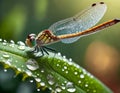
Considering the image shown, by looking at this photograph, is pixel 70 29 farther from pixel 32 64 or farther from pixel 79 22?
pixel 32 64

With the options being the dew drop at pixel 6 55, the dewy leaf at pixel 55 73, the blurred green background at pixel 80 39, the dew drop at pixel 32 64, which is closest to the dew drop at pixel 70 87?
the dewy leaf at pixel 55 73

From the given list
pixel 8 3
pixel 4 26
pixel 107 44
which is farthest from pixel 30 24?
pixel 107 44

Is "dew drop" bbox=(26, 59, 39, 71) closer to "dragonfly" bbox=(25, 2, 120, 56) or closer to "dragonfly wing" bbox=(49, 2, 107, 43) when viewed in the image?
"dragonfly" bbox=(25, 2, 120, 56)

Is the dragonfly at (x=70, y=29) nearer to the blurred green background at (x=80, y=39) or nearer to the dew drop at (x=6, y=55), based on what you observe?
the dew drop at (x=6, y=55)

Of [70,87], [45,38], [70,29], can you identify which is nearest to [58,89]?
[70,87]

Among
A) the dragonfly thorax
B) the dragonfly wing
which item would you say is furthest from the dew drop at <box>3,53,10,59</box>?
the dragonfly wing

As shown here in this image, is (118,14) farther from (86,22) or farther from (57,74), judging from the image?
(57,74)
